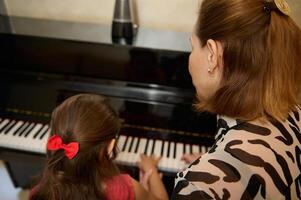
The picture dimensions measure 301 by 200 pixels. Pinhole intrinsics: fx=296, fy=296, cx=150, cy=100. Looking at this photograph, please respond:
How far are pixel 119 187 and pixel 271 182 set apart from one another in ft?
1.82

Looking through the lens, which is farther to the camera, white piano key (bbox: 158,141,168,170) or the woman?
white piano key (bbox: 158,141,168,170)

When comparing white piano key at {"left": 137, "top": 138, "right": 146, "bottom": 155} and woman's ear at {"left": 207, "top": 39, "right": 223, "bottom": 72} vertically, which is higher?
woman's ear at {"left": 207, "top": 39, "right": 223, "bottom": 72}

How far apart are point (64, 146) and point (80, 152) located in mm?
54

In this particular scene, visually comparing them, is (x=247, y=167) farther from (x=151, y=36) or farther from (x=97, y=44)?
(x=151, y=36)

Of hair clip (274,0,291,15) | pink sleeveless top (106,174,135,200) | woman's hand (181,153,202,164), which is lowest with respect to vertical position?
woman's hand (181,153,202,164)

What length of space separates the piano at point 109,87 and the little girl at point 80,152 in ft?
1.51

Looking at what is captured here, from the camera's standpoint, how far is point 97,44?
1.45 m

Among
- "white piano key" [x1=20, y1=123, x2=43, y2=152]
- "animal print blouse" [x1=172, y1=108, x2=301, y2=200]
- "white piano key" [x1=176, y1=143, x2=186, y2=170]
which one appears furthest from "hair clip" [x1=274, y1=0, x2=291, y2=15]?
"white piano key" [x1=20, y1=123, x2=43, y2=152]

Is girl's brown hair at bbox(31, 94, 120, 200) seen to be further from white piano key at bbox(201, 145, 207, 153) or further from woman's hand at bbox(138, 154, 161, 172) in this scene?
white piano key at bbox(201, 145, 207, 153)

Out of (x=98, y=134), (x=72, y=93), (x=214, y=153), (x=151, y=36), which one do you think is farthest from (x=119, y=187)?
(x=151, y=36)

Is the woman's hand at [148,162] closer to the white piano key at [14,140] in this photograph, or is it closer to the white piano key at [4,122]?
the white piano key at [14,140]

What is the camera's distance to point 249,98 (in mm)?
762

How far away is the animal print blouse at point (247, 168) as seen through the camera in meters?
0.70

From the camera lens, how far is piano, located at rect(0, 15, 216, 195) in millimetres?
1463
